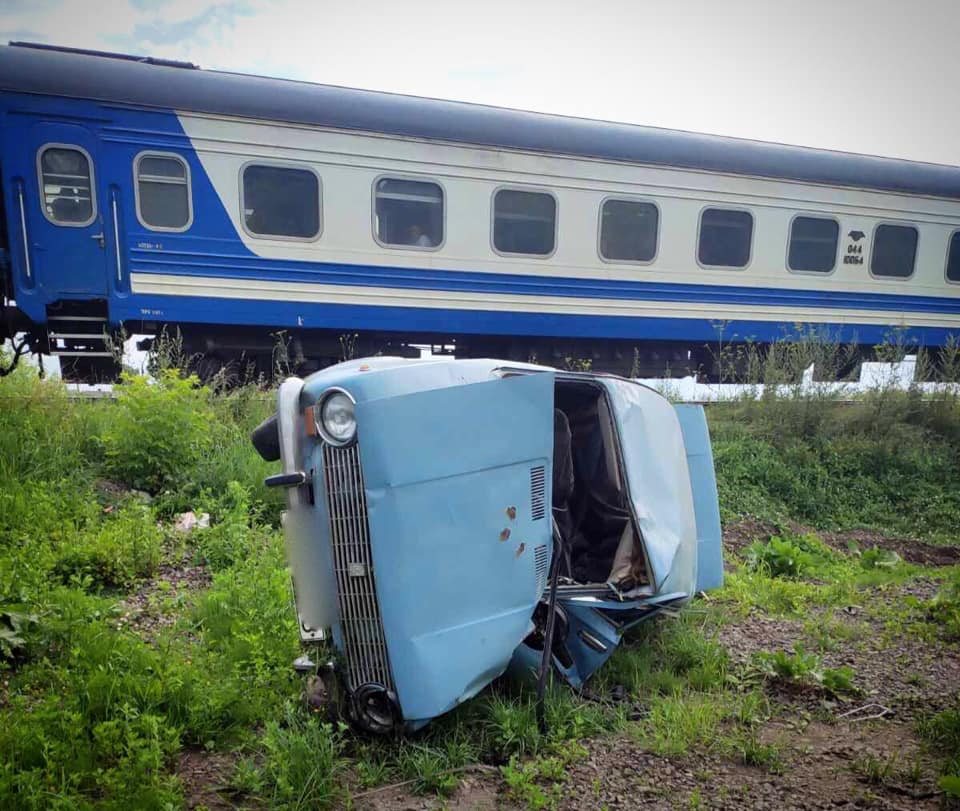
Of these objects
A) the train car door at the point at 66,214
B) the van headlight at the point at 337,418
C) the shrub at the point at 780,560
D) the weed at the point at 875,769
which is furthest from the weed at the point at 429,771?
the train car door at the point at 66,214

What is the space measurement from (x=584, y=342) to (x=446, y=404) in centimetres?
736

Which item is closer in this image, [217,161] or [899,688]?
[899,688]

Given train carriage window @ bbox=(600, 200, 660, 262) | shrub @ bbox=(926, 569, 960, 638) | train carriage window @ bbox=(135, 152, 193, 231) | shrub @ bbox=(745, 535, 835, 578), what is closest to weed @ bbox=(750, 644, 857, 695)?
shrub @ bbox=(926, 569, 960, 638)

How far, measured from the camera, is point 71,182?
6.96 metres

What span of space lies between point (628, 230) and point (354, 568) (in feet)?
25.5

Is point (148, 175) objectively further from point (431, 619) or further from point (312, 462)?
point (431, 619)

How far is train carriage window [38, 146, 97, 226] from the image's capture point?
6.87m

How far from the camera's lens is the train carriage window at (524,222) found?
833 centimetres

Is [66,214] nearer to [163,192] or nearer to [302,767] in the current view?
[163,192]

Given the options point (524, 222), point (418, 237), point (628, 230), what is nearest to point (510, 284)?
point (524, 222)

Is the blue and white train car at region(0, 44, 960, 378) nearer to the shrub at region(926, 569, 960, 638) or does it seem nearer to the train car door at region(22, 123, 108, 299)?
the train car door at region(22, 123, 108, 299)

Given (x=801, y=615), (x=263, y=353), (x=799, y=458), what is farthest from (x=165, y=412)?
(x=799, y=458)

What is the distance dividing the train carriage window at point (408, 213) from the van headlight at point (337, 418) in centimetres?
603

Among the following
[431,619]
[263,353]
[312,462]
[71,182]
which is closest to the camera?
[431,619]
